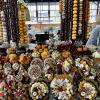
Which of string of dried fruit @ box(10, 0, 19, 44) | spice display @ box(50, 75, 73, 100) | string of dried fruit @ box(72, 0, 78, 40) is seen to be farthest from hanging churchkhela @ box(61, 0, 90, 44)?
spice display @ box(50, 75, 73, 100)

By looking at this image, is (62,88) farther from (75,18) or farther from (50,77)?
(75,18)

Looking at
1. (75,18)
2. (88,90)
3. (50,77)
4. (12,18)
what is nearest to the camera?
(88,90)

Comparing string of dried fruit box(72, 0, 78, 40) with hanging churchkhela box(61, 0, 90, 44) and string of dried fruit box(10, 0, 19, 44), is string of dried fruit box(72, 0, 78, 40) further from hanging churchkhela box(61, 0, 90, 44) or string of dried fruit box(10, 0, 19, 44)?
string of dried fruit box(10, 0, 19, 44)

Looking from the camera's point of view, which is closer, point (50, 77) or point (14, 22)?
point (50, 77)

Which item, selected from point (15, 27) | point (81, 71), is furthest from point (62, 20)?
point (81, 71)

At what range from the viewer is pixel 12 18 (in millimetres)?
3229

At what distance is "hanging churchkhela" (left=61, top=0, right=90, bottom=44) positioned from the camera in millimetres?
2989

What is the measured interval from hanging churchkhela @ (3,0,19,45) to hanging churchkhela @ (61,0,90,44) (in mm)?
543

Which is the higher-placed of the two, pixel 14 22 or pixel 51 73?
pixel 14 22

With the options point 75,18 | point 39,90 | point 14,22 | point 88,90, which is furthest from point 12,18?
point 88,90

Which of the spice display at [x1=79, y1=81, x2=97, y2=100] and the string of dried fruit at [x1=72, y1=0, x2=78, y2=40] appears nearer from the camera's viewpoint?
the spice display at [x1=79, y1=81, x2=97, y2=100]

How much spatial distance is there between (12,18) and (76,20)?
27.0 inches

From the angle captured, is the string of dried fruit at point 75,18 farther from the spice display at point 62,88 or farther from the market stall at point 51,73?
the spice display at point 62,88

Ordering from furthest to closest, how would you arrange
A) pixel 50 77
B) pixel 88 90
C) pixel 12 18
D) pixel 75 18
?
pixel 12 18, pixel 75 18, pixel 50 77, pixel 88 90
